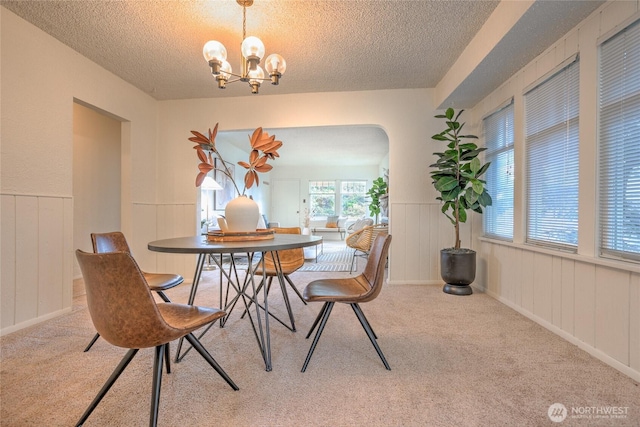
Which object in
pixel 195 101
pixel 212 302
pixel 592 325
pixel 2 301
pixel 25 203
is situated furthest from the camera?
pixel 195 101

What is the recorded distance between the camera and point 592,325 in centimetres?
195

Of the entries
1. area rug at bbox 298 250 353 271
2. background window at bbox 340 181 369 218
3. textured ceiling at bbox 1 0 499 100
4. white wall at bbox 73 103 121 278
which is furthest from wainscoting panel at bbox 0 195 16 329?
background window at bbox 340 181 369 218

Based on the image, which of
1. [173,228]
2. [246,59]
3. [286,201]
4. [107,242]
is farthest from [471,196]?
[286,201]

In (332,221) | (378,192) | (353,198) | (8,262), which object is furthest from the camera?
(353,198)

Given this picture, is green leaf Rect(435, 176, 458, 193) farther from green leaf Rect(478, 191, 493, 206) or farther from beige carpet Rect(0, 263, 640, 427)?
beige carpet Rect(0, 263, 640, 427)

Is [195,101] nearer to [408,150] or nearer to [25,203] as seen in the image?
[25,203]

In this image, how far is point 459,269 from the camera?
325cm

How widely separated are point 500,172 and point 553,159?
85cm

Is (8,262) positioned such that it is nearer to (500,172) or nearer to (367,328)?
(367,328)

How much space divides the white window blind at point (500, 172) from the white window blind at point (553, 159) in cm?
32

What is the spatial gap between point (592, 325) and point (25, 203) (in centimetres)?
421

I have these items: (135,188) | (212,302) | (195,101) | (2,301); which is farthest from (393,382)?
(195,101)

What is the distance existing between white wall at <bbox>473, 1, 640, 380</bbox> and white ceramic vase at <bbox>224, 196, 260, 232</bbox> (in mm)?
2192

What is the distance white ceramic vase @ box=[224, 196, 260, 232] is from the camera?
2006 mm
